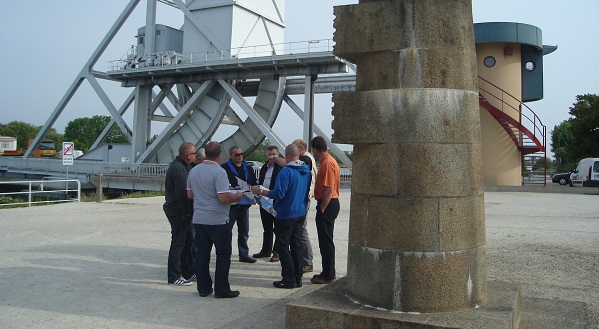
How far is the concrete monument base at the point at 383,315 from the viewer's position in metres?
4.13

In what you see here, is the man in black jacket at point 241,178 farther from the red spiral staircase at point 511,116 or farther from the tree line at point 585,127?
the tree line at point 585,127

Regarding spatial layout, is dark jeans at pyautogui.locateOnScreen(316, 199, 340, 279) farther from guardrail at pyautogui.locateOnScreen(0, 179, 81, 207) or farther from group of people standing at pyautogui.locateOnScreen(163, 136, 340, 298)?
guardrail at pyautogui.locateOnScreen(0, 179, 81, 207)

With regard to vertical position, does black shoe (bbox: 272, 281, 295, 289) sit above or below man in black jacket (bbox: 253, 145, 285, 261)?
below

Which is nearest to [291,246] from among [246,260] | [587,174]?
[246,260]

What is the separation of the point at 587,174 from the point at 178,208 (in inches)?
1097

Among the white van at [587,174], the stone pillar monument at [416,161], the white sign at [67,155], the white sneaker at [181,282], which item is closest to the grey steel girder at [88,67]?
the white sign at [67,155]

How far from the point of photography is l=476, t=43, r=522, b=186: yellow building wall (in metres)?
26.4

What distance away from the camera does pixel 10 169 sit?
40.0 meters

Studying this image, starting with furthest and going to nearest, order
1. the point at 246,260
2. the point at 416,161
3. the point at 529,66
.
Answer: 1. the point at 529,66
2. the point at 246,260
3. the point at 416,161

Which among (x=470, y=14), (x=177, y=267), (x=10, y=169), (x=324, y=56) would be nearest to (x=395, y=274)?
(x=470, y=14)

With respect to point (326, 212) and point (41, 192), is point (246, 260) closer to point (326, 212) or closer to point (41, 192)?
point (326, 212)

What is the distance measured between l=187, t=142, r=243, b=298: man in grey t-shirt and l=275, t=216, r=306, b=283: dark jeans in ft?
2.21

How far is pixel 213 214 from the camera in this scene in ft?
19.4

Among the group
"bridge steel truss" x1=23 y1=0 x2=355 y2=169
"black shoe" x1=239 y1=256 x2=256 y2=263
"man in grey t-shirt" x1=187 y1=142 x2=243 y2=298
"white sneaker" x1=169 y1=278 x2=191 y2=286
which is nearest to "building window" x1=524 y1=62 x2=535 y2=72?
"bridge steel truss" x1=23 y1=0 x2=355 y2=169
